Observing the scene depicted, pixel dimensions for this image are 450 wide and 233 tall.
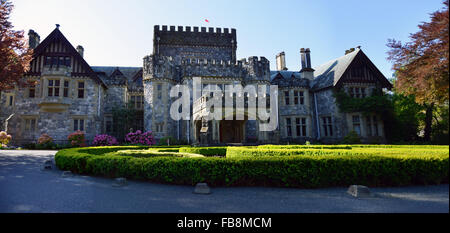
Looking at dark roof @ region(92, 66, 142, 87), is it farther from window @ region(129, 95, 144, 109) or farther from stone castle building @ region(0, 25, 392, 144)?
window @ region(129, 95, 144, 109)

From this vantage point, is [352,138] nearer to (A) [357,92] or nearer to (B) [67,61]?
(A) [357,92]

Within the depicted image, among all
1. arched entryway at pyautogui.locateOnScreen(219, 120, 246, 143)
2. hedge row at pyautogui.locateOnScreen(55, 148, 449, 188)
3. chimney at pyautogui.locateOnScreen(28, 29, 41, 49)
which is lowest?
hedge row at pyautogui.locateOnScreen(55, 148, 449, 188)

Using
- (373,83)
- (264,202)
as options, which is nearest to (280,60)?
(373,83)

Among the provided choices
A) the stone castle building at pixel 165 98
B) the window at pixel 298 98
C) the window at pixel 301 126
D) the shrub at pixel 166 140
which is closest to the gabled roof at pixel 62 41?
the stone castle building at pixel 165 98

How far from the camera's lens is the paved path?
4332 mm

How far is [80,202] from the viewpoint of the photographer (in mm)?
4844

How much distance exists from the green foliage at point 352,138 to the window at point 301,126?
4107mm

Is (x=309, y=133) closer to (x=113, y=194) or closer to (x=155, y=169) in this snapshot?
(x=155, y=169)

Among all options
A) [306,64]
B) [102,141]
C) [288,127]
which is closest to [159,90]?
[102,141]

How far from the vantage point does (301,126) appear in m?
23.4

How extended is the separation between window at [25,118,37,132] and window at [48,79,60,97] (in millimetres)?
2757

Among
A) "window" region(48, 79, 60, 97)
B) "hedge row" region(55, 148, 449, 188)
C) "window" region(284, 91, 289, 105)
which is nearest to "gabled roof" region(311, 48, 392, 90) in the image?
"window" region(284, 91, 289, 105)

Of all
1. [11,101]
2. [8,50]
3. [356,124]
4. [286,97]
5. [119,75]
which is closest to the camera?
[8,50]

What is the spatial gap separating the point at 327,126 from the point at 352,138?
125 inches
